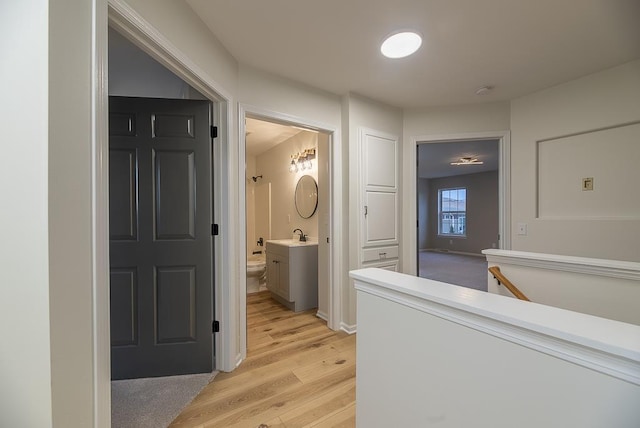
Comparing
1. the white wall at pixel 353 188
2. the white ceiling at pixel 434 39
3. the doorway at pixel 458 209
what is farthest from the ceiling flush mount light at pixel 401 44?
the doorway at pixel 458 209

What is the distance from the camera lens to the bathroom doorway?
9.58 feet

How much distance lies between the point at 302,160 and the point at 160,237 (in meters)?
2.25

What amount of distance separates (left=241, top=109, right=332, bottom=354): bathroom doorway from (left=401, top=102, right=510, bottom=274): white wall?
0.93 metres

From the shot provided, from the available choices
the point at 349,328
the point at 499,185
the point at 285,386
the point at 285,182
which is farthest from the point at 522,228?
the point at 285,182

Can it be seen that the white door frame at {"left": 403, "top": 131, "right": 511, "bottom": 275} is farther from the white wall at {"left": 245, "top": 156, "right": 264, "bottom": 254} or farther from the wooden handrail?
the white wall at {"left": 245, "top": 156, "right": 264, "bottom": 254}

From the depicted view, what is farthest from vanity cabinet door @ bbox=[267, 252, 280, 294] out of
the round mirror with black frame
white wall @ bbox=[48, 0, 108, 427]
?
white wall @ bbox=[48, 0, 108, 427]

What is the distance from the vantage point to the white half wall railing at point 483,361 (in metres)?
0.58

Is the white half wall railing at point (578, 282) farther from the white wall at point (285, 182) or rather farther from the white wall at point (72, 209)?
the white wall at point (72, 209)

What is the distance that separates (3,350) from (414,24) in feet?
8.20

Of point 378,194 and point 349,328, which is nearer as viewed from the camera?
point 349,328

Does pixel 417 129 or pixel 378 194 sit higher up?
pixel 417 129

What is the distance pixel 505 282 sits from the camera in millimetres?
1822

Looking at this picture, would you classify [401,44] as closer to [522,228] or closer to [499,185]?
[499,185]

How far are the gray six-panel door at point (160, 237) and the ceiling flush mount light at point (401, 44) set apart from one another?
1.37 m
